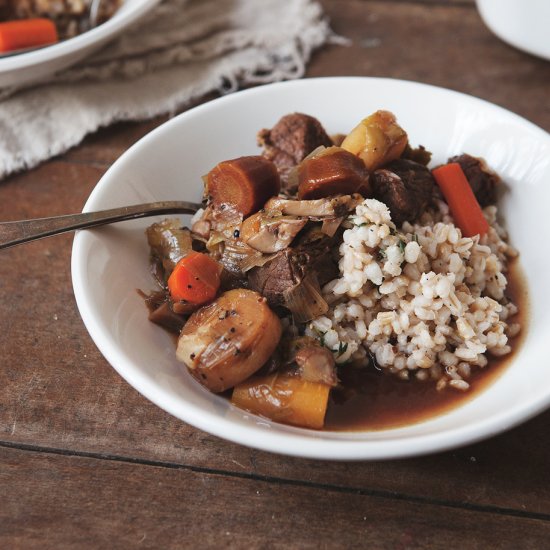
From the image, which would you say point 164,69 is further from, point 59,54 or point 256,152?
point 256,152

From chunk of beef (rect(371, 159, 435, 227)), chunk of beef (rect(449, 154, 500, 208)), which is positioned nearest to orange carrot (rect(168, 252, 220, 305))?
chunk of beef (rect(371, 159, 435, 227))

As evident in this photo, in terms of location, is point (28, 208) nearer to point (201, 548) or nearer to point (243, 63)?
point (243, 63)

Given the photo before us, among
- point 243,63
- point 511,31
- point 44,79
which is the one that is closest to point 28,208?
point 44,79

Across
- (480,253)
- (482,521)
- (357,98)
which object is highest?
(357,98)

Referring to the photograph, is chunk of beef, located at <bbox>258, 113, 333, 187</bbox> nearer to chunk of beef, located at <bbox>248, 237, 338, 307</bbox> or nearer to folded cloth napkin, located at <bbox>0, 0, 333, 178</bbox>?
chunk of beef, located at <bbox>248, 237, 338, 307</bbox>

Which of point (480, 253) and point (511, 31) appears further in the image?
point (511, 31)
